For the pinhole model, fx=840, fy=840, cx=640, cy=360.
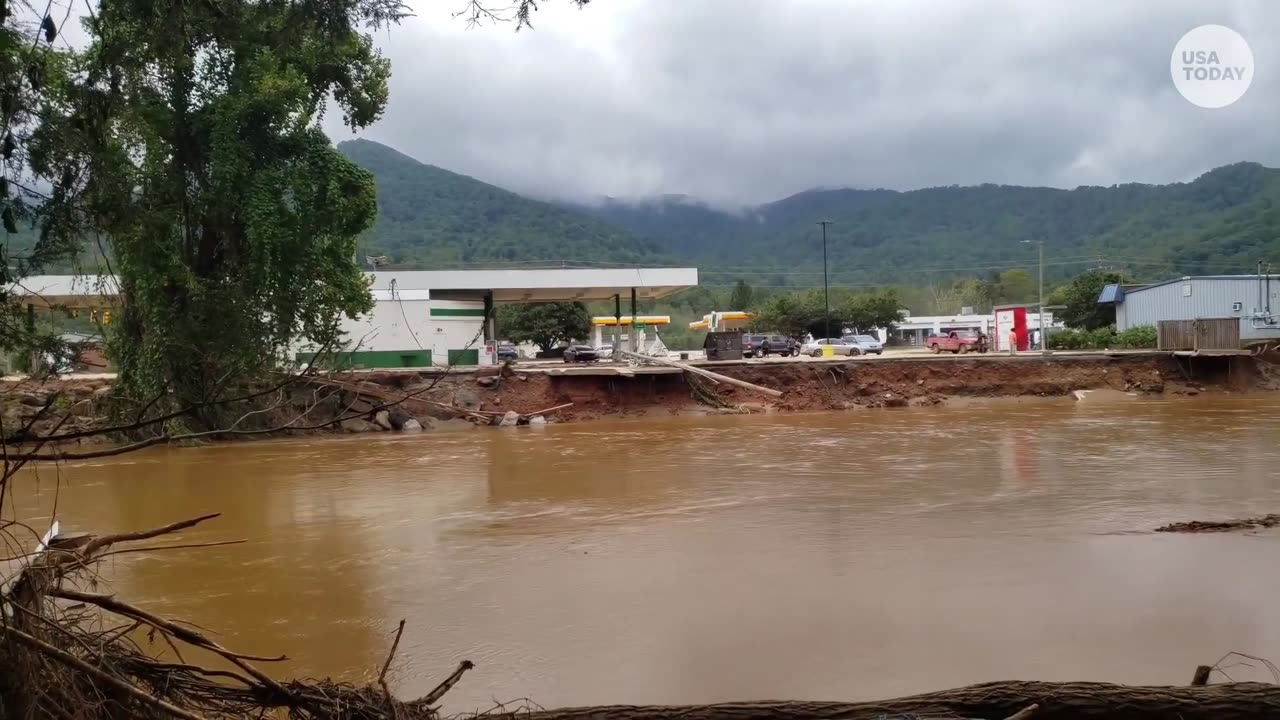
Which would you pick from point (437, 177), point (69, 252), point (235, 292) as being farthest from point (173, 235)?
point (437, 177)

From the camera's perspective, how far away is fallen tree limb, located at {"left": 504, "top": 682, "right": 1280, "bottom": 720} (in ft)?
12.1

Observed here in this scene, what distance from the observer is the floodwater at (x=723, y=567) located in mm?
5926

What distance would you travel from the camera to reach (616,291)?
1528 inches

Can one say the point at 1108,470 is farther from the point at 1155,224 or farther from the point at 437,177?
the point at 437,177

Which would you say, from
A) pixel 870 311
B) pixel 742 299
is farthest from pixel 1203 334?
pixel 742 299

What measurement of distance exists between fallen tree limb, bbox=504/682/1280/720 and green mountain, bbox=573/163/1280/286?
8683cm

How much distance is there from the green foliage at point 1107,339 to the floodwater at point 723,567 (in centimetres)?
2483

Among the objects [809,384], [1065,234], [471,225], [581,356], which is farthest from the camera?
[1065,234]

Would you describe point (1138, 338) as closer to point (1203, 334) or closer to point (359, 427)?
Answer: point (1203, 334)

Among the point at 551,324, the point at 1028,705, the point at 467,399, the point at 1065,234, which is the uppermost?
the point at 1065,234

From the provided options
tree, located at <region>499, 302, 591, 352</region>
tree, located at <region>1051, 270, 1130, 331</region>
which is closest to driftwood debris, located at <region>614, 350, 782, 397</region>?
tree, located at <region>499, 302, 591, 352</region>

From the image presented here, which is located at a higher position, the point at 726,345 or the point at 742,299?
the point at 742,299

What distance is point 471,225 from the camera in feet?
456

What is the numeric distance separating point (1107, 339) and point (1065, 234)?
385 feet
